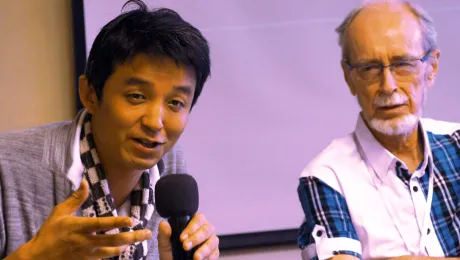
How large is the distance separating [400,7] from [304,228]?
2.36ft

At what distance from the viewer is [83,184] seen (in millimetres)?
1290

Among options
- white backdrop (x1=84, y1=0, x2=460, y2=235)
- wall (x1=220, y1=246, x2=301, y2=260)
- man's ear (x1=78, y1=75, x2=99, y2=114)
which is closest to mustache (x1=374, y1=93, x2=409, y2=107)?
man's ear (x1=78, y1=75, x2=99, y2=114)

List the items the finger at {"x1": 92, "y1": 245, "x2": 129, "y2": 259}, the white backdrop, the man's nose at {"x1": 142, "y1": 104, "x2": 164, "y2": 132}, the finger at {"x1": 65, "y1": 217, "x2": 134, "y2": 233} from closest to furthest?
the finger at {"x1": 65, "y1": 217, "x2": 134, "y2": 233}, the finger at {"x1": 92, "y1": 245, "x2": 129, "y2": 259}, the man's nose at {"x1": 142, "y1": 104, "x2": 164, "y2": 132}, the white backdrop

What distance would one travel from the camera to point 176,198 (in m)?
1.30

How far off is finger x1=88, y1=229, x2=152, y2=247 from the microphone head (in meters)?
0.07

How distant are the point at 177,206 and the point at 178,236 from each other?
6 centimetres

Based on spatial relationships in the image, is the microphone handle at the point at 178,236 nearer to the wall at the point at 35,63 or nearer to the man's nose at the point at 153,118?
the man's nose at the point at 153,118

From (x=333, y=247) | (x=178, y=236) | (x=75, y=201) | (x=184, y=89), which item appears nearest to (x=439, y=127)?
(x=333, y=247)

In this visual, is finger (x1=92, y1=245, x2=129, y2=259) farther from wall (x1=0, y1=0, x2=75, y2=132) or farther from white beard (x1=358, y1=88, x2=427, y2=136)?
wall (x1=0, y1=0, x2=75, y2=132)

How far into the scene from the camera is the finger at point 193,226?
127 centimetres

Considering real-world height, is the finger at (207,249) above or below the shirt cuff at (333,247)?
above

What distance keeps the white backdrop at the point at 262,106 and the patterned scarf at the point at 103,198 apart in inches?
44.9

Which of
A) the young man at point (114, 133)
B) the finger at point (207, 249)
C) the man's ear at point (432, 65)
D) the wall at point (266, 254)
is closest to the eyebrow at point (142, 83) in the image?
the young man at point (114, 133)

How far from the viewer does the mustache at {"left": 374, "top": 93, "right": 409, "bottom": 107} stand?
1.91m
